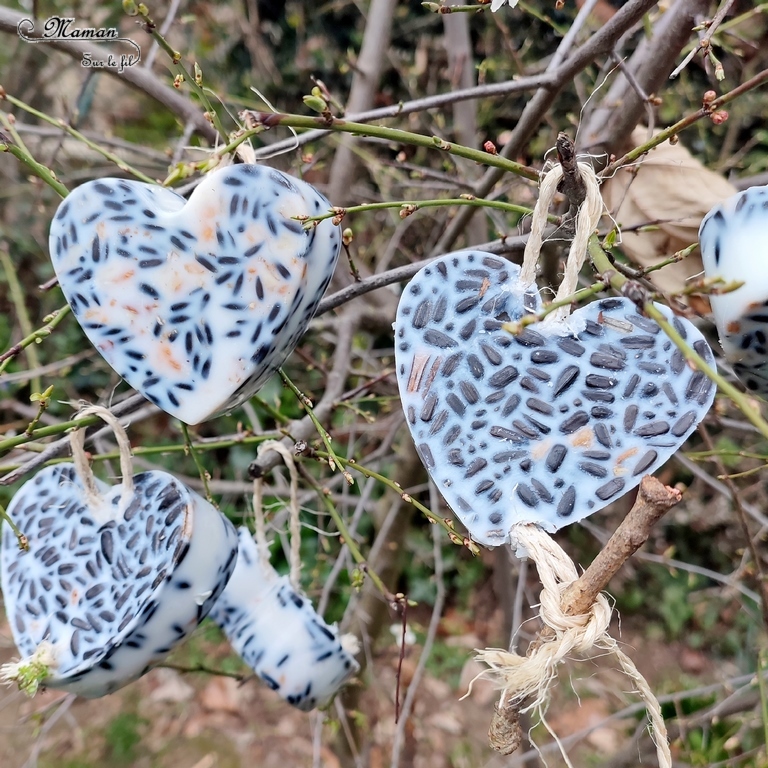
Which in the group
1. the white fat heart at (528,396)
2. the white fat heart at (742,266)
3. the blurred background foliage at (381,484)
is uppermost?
the white fat heart at (742,266)

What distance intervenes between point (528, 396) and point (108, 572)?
404 mm

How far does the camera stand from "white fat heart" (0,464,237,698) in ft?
1.66

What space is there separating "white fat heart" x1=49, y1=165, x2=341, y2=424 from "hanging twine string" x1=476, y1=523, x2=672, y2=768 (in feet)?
0.81

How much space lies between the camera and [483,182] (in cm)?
71

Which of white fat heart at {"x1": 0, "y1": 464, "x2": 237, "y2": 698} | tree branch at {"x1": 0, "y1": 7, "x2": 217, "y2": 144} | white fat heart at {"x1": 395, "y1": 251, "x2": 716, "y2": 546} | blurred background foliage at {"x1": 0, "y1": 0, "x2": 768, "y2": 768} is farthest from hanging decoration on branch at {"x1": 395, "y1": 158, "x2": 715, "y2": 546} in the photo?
blurred background foliage at {"x1": 0, "y1": 0, "x2": 768, "y2": 768}

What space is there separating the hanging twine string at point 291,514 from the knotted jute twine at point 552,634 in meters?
0.28

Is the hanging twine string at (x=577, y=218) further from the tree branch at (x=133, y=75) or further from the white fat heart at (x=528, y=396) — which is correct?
the tree branch at (x=133, y=75)

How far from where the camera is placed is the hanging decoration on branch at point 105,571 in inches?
20.0

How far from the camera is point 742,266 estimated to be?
38 cm

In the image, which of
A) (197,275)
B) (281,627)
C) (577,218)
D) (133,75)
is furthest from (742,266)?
(133,75)

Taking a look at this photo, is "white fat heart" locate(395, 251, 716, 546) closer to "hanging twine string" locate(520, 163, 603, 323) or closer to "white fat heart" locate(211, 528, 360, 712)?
"hanging twine string" locate(520, 163, 603, 323)

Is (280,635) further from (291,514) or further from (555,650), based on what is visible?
(555,650)

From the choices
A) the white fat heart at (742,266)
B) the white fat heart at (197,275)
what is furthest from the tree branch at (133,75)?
the white fat heart at (742,266)

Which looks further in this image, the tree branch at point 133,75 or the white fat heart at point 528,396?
the tree branch at point 133,75
